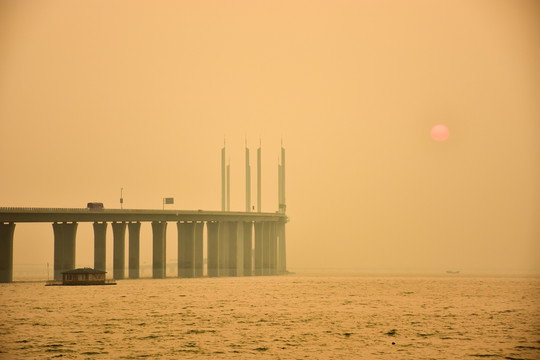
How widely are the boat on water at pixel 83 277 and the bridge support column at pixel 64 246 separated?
9.91m

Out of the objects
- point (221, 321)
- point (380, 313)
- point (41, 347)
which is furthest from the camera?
point (380, 313)

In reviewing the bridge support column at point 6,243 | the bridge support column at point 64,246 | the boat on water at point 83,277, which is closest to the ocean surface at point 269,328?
the boat on water at point 83,277

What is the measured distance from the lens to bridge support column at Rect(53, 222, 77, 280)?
7721 inches

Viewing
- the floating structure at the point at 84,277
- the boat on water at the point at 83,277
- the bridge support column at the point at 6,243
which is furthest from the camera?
→ the bridge support column at the point at 6,243

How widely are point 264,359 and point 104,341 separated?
16.0 m

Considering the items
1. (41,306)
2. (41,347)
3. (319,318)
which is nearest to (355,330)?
(319,318)

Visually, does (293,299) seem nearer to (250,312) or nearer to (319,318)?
(250,312)

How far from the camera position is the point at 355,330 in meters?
83.8

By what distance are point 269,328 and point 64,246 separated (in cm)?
11633

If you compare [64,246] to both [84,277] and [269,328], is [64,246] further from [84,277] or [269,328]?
[269,328]

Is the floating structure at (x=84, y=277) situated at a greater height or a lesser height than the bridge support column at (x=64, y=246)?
lesser

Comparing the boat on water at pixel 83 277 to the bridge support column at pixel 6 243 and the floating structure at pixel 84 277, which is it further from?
the bridge support column at pixel 6 243

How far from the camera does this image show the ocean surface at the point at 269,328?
67812mm

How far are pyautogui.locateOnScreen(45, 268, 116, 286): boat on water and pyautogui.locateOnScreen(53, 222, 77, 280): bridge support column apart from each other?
32.5ft
